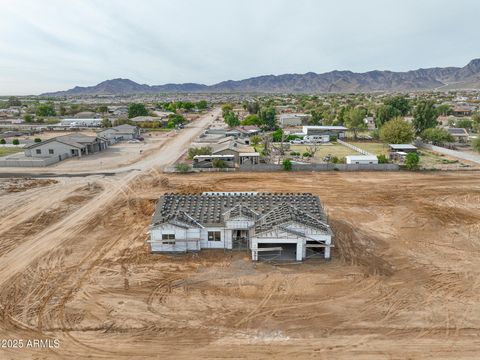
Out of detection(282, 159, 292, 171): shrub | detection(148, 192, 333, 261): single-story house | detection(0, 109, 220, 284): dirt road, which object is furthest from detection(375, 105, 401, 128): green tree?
detection(148, 192, 333, 261): single-story house

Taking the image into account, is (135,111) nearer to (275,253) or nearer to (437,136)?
(437,136)

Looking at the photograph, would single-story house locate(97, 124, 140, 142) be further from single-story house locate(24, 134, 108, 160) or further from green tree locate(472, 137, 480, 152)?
green tree locate(472, 137, 480, 152)

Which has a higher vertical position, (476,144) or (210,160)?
(476,144)

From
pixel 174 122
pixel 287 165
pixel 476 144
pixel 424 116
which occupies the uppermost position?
pixel 424 116

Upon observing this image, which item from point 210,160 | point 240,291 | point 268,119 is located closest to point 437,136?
point 268,119

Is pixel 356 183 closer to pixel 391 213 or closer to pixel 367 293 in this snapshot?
pixel 391 213
